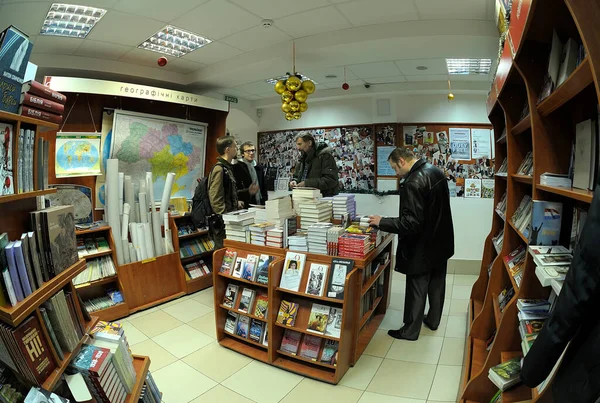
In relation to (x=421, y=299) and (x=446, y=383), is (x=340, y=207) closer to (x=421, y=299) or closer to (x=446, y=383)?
(x=421, y=299)

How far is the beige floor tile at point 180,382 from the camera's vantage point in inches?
99.2

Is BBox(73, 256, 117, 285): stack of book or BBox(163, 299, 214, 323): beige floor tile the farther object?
BBox(163, 299, 214, 323): beige floor tile

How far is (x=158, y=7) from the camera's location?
3.25 metres

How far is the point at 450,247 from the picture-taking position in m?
3.25

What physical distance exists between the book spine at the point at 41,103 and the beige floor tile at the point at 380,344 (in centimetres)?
305

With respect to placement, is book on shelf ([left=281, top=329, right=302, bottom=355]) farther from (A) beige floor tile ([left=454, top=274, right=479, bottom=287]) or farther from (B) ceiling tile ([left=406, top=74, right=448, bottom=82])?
(B) ceiling tile ([left=406, top=74, right=448, bottom=82])

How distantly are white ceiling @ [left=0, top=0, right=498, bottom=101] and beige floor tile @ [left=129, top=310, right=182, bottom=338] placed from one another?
3.38 meters

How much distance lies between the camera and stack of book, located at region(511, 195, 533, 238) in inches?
72.7

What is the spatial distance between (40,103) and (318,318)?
2.32 m

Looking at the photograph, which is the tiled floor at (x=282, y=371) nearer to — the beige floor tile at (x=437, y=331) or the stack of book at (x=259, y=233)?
the beige floor tile at (x=437, y=331)

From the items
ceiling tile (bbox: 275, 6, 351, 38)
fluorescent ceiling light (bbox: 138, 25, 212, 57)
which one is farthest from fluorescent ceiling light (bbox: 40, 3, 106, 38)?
ceiling tile (bbox: 275, 6, 351, 38)

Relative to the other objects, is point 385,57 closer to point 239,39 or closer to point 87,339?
point 239,39

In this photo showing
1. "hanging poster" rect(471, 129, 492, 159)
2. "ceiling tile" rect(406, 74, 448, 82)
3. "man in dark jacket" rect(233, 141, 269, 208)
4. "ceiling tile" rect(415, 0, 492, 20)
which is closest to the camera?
"ceiling tile" rect(415, 0, 492, 20)

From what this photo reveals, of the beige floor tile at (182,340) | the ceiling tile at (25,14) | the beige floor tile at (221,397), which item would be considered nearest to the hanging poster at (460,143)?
the beige floor tile at (182,340)
